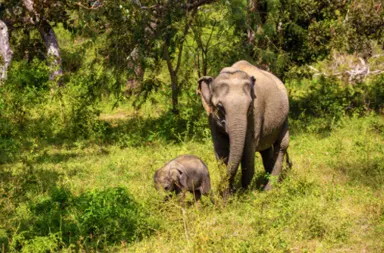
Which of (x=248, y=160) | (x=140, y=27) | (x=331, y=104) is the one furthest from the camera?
(x=331, y=104)

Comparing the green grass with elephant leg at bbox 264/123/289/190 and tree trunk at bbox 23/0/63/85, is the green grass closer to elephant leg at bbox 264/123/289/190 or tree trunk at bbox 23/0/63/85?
elephant leg at bbox 264/123/289/190

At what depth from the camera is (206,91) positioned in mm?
8531

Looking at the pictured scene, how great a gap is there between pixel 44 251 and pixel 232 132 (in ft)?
9.15

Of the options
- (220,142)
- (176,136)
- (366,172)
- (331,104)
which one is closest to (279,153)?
(220,142)

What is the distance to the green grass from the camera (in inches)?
273

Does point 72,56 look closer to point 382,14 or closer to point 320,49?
point 320,49

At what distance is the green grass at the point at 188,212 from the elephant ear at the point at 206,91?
96 cm

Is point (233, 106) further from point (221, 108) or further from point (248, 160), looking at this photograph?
point (248, 160)

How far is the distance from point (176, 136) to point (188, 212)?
534 cm

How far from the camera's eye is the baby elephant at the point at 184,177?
8227mm

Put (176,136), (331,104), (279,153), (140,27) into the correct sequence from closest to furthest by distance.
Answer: (279,153)
(176,136)
(140,27)
(331,104)

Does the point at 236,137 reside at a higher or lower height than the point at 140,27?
lower

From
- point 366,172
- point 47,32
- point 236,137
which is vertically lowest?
point 366,172

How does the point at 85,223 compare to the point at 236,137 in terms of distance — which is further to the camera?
the point at 236,137
